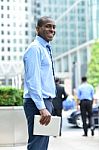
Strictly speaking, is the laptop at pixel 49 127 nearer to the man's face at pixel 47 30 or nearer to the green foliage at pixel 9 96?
the man's face at pixel 47 30

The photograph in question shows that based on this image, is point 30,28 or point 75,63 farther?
point 75,63

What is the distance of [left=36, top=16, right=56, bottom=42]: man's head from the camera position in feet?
13.1

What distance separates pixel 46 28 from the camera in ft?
13.1

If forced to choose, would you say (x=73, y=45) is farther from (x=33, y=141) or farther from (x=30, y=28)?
(x=33, y=141)

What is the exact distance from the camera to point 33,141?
3922mm

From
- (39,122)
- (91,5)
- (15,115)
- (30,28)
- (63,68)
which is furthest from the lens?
(63,68)

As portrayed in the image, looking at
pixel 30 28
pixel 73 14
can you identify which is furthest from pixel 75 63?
pixel 30 28

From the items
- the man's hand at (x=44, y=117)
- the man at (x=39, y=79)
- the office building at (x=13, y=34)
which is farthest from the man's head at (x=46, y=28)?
the office building at (x=13, y=34)

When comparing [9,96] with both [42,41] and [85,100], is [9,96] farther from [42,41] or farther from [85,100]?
[42,41]

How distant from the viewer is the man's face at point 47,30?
3979 mm

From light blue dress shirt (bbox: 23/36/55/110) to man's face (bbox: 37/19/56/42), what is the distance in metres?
0.04

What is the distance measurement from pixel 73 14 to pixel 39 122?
60817mm

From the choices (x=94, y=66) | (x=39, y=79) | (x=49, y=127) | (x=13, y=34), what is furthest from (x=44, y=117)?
(x=94, y=66)

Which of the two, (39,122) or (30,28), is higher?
(30,28)
